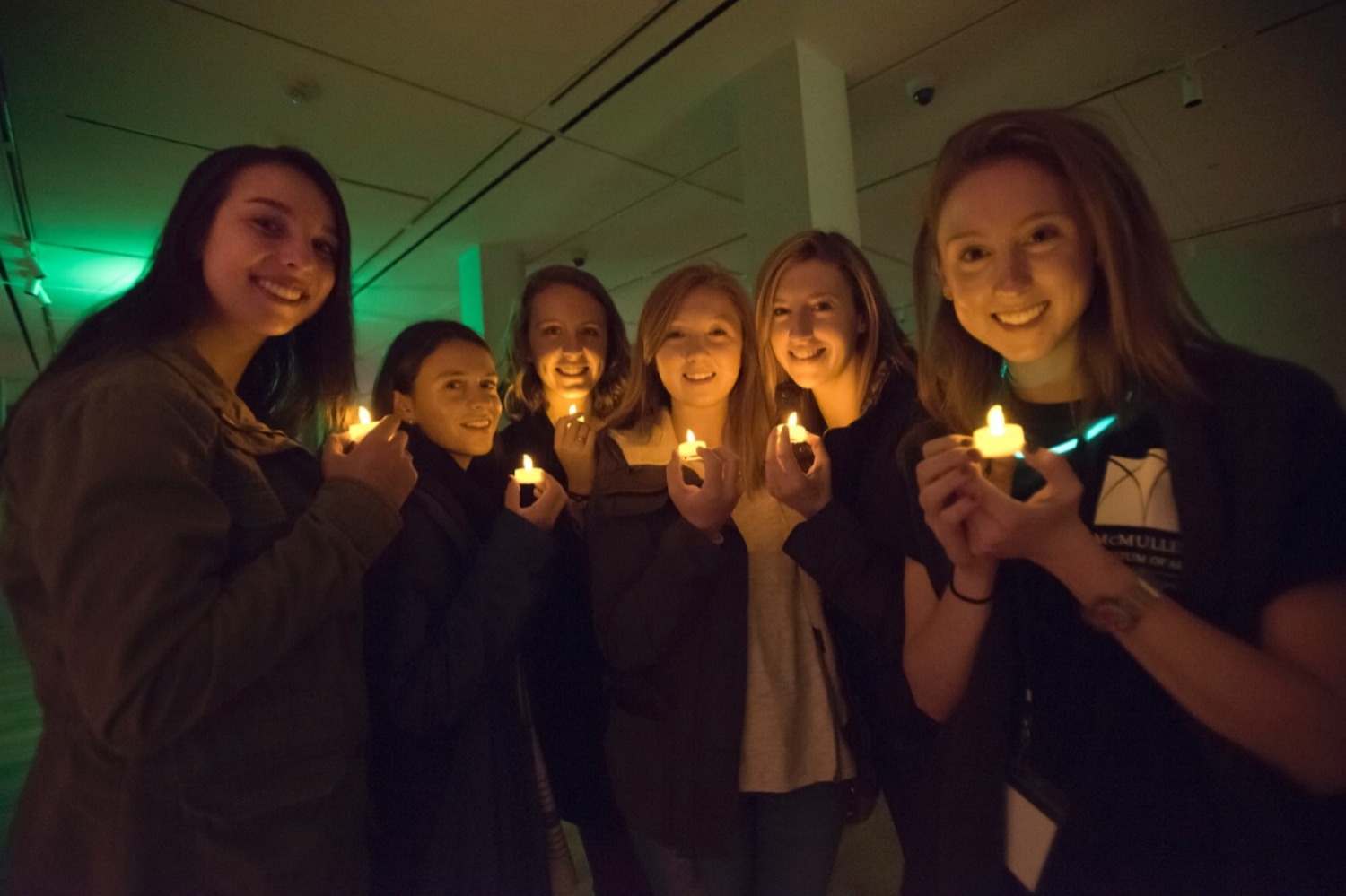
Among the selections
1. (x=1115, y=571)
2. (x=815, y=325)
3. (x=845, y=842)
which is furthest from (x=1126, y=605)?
(x=845, y=842)

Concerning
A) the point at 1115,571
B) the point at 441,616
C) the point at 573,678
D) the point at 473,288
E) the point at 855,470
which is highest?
the point at 473,288

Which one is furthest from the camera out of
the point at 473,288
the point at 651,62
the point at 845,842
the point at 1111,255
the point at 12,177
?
the point at 473,288

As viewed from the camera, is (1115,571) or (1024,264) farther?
(1024,264)

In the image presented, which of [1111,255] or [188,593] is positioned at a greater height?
[1111,255]

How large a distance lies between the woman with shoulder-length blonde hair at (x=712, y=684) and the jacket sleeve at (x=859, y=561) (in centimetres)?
19

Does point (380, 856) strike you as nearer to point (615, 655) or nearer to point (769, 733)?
point (615, 655)

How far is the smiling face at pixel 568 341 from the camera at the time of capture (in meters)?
2.26

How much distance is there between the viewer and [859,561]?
1316 millimetres

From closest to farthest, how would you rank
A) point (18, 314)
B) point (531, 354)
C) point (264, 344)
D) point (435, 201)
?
point (264, 344), point (531, 354), point (435, 201), point (18, 314)

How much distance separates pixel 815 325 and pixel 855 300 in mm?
176

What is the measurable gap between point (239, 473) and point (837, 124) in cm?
293

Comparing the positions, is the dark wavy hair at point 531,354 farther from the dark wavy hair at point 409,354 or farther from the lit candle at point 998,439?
the lit candle at point 998,439

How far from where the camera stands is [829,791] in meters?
1.43

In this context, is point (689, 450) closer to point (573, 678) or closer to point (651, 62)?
point (573, 678)
